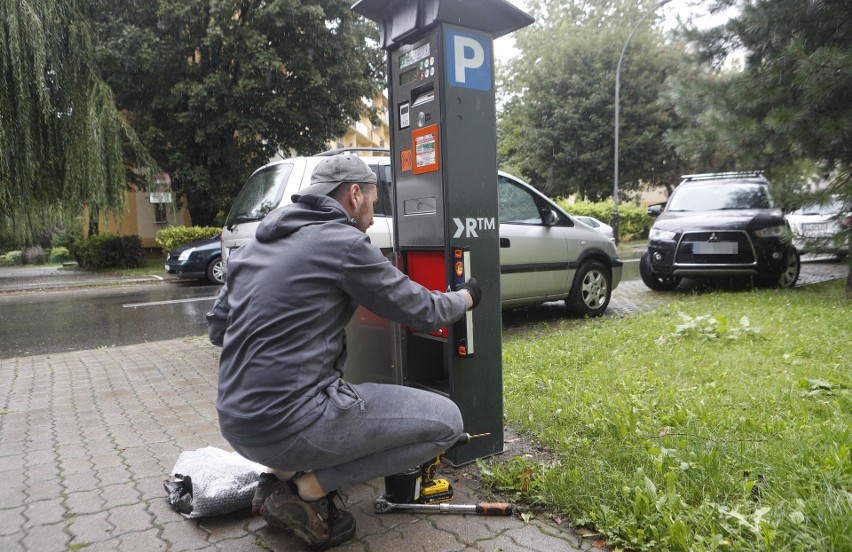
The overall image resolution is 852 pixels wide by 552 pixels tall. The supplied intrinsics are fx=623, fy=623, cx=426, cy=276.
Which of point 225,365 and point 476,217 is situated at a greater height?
point 476,217

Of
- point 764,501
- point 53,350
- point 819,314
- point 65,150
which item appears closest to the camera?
point 764,501

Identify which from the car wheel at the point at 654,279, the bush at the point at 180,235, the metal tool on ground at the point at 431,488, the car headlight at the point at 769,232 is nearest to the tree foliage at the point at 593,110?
the bush at the point at 180,235

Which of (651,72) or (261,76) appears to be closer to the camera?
(261,76)

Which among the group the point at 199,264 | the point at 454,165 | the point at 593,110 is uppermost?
the point at 593,110

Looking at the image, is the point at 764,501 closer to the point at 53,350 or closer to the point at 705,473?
the point at 705,473

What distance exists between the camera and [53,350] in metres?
7.29

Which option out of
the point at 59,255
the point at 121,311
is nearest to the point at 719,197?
the point at 121,311

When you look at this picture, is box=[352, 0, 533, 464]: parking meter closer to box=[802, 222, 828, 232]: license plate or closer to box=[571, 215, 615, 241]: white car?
box=[571, 215, 615, 241]: white car

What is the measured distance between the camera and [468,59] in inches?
129

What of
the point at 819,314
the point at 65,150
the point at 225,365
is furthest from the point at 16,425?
the point at 65,150

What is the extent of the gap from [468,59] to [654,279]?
7.75m

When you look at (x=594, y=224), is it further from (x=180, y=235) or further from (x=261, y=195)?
(x=180, y=235)

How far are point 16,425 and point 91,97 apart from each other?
32.0ft

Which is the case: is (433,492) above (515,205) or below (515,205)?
below
